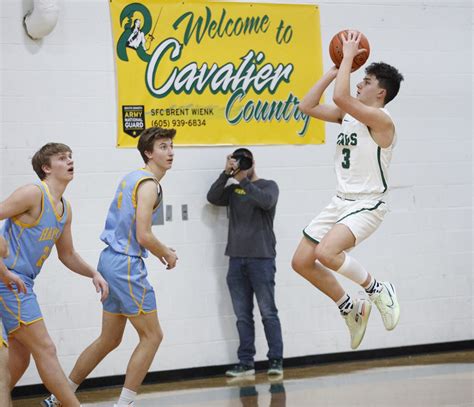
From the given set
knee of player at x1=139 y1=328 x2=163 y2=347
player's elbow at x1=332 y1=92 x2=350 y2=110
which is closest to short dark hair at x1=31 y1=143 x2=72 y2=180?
knee of player at x1=139 y1=328 x2=163 y2=347

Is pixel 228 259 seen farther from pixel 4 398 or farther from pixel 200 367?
pixel 4 398

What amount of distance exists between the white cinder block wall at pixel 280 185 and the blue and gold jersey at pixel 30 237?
7.11 ft

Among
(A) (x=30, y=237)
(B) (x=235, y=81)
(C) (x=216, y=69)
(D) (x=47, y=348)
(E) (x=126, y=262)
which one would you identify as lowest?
(D) (x=47, y=348)

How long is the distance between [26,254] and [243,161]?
2.88 meters

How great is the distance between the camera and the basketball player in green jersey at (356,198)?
223 inches

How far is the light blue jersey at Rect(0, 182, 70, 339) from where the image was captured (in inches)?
213

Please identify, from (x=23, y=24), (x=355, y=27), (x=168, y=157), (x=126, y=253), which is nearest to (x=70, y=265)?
(x=126, y=253)

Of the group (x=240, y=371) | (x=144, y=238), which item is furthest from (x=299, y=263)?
(x=240, y=371)

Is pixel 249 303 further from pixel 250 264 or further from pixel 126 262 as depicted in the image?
pixel 126 262

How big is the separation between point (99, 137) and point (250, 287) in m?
1.89

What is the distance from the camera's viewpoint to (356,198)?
231 inches

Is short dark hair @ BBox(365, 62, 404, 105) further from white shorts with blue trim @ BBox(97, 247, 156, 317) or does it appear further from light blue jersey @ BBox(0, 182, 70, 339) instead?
light blue jersey @ BBox(0, 182, 70, 339)

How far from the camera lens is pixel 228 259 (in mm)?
8492

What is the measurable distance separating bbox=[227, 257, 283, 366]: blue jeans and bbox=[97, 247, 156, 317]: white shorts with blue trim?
2432mm
